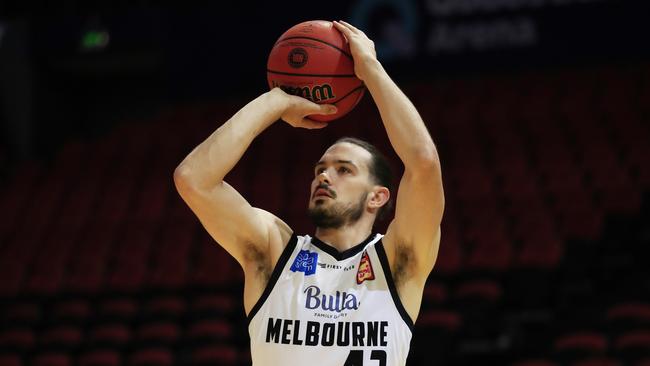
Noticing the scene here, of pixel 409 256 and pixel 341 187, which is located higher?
pixel 341 187

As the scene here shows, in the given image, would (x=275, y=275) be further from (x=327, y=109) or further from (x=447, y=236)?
(x=447, y=236)

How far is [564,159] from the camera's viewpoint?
986 cm

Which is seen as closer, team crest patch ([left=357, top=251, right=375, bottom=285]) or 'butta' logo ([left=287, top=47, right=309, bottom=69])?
team crest patch ([left=357, top=251, right=375, bottom=285])

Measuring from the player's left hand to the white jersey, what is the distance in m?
0.60

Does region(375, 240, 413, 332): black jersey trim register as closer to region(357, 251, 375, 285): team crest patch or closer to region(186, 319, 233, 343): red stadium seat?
region(357, 251, 375, 285): team crest patch

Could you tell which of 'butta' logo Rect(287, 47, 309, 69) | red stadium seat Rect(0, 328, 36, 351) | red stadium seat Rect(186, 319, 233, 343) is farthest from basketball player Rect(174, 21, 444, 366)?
red stadium seat Rect(0, 328, 36, 351)

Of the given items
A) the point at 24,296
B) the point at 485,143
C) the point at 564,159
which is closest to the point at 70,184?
the point at 24,296

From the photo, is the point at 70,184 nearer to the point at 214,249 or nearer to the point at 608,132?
the point at 214,249

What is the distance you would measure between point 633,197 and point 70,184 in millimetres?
7379

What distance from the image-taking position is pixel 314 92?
3111mm

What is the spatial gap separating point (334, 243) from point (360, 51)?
667mm

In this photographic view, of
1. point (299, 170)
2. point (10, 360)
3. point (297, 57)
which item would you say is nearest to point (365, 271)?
point (297, 57)

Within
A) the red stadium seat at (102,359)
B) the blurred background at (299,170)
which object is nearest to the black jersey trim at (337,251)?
the blurred background at (299,170)

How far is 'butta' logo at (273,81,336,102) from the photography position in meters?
3.10
